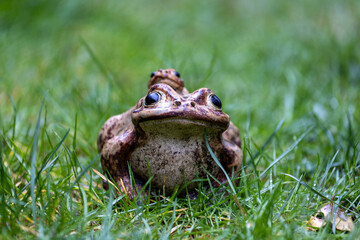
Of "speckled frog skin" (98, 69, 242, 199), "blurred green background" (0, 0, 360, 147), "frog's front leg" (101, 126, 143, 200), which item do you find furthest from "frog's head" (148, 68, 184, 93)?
"blurred green background" (0, 0, 360, 147)

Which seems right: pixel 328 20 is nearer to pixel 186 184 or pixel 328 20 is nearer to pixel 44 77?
pixel 44 77

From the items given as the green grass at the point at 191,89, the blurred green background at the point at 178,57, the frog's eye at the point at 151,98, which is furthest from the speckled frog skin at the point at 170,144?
the blurred green background at the point at 178,57

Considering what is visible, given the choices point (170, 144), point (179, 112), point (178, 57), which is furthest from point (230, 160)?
point (178, 57)

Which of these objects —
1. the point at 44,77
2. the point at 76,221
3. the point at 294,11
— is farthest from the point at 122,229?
the point at 294,11

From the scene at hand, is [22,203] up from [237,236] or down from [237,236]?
up

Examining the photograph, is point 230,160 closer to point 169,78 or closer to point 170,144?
point 170,144

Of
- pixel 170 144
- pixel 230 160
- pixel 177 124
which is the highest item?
pixel 177 124
